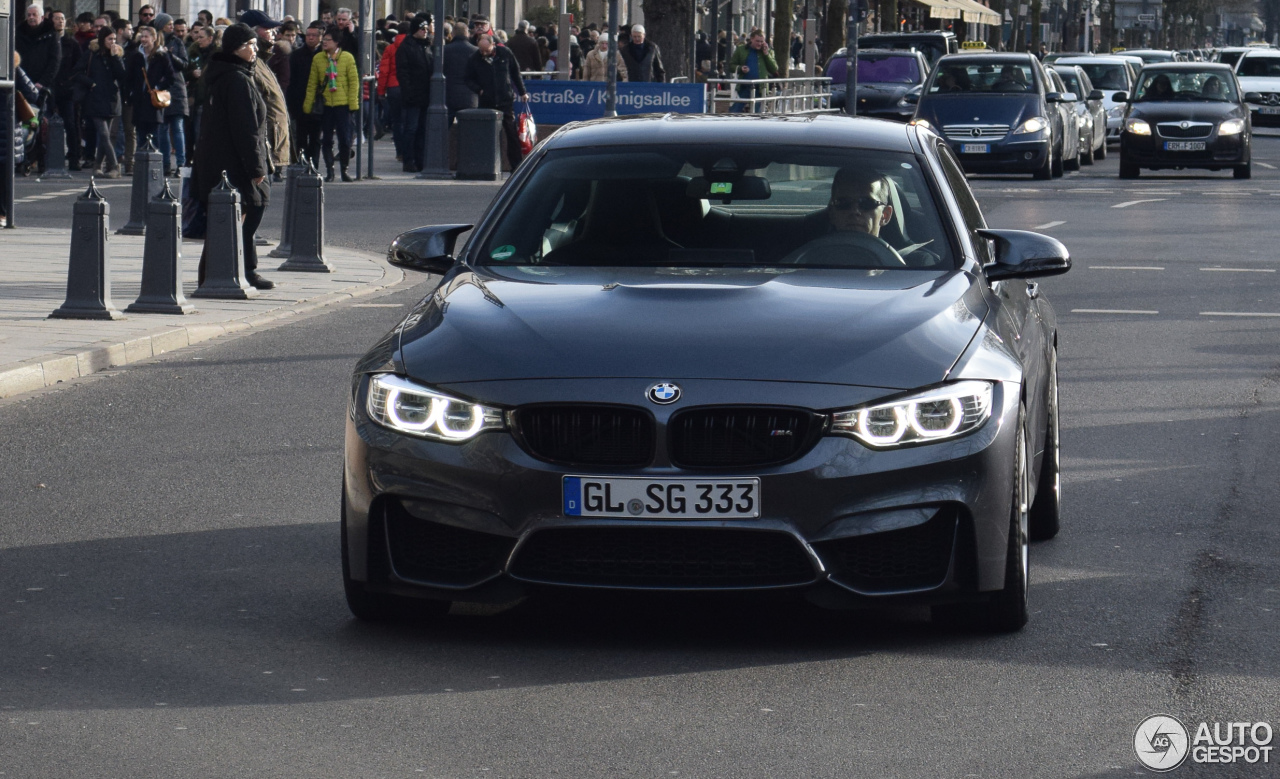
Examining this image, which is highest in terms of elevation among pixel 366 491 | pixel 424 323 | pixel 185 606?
pixel 424 323

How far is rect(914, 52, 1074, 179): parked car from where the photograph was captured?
31531 millimetres

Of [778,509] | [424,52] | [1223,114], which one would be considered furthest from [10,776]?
[1223,114]

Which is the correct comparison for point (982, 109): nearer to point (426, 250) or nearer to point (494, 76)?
point (494, 76)

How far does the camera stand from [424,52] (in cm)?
3008

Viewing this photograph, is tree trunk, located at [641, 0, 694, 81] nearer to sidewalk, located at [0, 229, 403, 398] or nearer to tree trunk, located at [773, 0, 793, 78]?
tree trunk, located at [773, 0, 793, 78]

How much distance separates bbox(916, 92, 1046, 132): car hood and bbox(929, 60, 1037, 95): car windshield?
1.17ft

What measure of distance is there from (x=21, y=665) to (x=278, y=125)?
11.7m

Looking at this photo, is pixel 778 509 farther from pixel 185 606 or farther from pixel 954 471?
pixel 185 606

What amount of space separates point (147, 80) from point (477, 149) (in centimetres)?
469

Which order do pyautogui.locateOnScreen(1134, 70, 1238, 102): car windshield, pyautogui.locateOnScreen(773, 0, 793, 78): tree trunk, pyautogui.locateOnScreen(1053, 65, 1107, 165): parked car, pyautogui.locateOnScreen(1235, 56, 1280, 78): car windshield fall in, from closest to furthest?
pyautogui.locateOnScreen(1134, 70, 1238, 102): car windshield, pyautogui.locateOnScreen(1053, 65, 1107, 165): parked car, pyautogui.locateOnScreen(773, 0, 793, 78): tree trunk, pyautogui.locateOnScreen(1235, 56, 1280, 78): car windshield

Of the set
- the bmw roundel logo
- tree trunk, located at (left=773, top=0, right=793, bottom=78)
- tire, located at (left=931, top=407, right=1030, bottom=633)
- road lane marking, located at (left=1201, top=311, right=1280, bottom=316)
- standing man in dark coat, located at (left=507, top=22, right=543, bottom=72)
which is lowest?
road lane marking, located at (left=1201, top=311, right=1280, bottom=316)

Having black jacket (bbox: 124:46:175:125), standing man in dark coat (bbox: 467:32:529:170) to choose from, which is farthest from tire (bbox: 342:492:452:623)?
standing man in dark coat (bbox: 467:32:529:170)

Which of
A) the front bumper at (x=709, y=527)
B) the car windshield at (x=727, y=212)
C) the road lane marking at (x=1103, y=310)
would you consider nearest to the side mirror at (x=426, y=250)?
the car windshield at (x=727, y=212)

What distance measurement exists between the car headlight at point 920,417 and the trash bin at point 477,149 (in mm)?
23485
